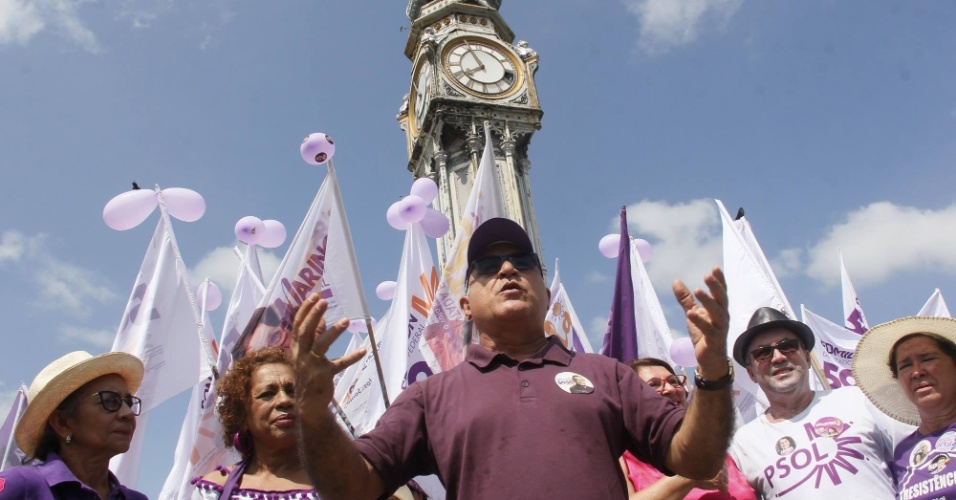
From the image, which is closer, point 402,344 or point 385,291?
point 402,344

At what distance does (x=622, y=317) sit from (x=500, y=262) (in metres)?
3.56

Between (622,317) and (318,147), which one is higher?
(318,147)

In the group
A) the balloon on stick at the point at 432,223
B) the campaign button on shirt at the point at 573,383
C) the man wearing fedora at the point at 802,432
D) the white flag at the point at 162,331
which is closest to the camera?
the campaign button on shirt at the point at 573,383

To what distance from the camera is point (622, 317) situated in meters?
5.65

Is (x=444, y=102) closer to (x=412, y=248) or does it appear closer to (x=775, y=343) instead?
(x=412, y=248)

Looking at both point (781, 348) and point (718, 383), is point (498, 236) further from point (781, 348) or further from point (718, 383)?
point (781, 348)

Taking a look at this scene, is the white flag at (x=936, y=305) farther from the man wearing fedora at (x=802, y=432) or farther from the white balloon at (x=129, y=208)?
the white balloon at (x=129, y=208)

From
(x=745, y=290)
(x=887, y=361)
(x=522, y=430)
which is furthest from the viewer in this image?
(x=745, y=290)

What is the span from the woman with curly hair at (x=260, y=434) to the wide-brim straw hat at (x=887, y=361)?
8.39ft

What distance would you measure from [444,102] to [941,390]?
45.9 feet

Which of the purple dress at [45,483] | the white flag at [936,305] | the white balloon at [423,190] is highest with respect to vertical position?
the white balloon at [423,190]

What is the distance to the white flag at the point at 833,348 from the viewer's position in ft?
24.9

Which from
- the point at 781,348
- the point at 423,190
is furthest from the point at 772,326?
the point at 423,190

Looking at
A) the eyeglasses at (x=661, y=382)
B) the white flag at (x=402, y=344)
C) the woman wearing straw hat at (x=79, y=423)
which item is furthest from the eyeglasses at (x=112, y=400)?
the white flag at (x=402, y=344)
